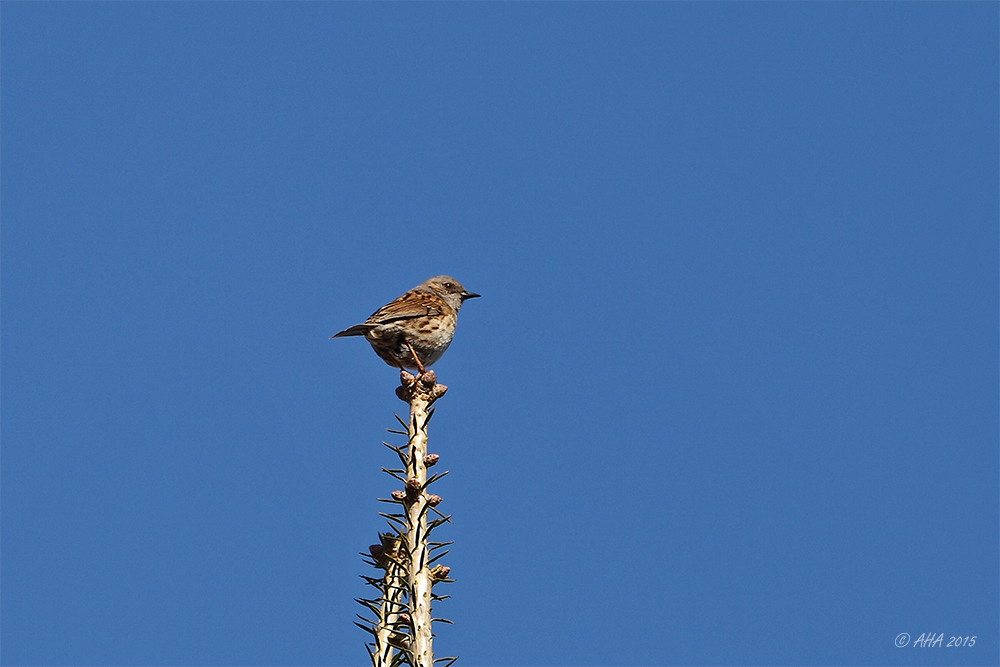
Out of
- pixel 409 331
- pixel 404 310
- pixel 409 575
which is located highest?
pixel 404 310

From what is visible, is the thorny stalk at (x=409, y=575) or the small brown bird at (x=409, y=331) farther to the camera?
the small brown bird at (x=409, y=331)

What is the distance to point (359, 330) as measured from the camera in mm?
7996

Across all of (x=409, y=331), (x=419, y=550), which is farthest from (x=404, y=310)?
(x=419, y=550)

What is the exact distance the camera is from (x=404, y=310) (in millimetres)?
8086

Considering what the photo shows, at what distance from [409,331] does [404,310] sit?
0.73 feet

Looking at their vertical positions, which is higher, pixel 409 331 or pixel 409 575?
pixel 409 331

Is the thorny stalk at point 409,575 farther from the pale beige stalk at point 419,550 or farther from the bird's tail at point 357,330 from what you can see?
the bird's tail at point 357,330

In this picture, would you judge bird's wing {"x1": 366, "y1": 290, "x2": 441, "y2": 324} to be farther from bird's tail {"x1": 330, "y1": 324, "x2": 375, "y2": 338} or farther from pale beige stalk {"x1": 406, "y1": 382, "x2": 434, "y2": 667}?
pale beige stalk {"x1": 406, "y1": 382, "x2": 434, "y2": 667}

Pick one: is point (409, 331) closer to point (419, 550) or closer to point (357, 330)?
point (357, 330)

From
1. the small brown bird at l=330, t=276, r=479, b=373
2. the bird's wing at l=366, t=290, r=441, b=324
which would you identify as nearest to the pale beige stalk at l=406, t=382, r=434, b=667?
the small brown bird at l=330, t=276, r=479, b=373

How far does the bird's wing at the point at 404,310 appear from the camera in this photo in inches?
312

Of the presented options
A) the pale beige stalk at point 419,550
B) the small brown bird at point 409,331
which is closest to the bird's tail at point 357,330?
the small brown bird at point 409,331

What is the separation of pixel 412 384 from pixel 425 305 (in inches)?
103

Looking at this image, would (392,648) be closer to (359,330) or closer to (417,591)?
(417,591)
